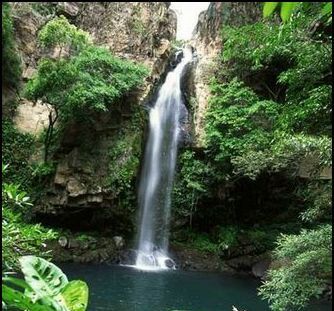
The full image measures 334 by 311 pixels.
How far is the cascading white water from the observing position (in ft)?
58.7

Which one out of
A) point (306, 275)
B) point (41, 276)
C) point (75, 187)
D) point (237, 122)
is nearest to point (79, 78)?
point (75, 187)

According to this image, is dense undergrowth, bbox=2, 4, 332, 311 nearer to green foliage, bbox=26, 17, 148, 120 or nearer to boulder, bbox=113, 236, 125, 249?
green foliage, bbox=26, 17, 148, 120

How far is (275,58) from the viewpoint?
17.1 m

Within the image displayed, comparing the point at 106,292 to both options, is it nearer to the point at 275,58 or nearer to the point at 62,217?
the point at 62,217

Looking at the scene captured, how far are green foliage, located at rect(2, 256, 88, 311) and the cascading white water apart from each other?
1503 centimetres

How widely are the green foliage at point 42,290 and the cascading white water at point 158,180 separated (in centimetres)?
1503

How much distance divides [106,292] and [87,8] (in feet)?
46.5

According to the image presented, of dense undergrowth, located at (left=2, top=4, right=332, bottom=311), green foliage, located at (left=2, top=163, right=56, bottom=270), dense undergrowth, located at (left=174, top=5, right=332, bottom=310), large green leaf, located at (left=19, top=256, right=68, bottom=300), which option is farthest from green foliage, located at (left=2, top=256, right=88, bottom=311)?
dense undergrowth, located at (left=2, top=4, right=332, bottom=311)

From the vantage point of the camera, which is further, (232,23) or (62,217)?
(232,23)

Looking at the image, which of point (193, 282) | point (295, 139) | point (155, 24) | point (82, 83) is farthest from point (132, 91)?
point (295, 139)

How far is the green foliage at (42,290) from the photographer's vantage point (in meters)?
1.67

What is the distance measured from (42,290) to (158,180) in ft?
54.8

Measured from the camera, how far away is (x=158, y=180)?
18.5 metres

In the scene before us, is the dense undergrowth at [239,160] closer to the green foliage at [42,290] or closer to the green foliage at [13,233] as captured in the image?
the green foliage at [13,233]
